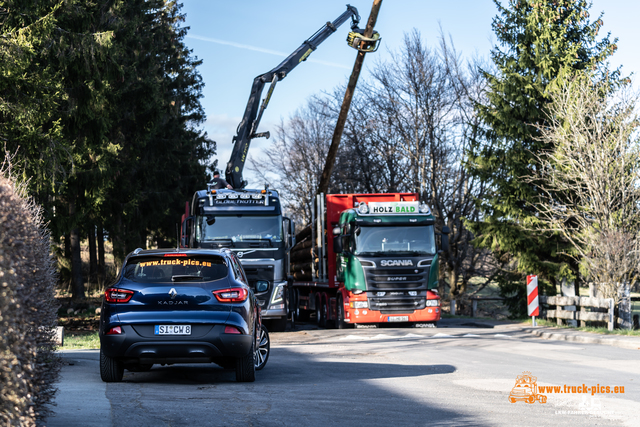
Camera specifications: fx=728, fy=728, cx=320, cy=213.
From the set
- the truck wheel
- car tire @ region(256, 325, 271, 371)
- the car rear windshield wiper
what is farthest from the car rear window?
the truck wheel

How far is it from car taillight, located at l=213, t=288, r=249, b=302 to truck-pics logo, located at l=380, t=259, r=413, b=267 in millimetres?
11713

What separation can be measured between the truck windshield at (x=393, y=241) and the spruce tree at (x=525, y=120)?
6182mm

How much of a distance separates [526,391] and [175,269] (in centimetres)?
470

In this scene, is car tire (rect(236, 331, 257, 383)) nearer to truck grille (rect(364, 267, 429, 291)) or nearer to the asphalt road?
the asphalt road

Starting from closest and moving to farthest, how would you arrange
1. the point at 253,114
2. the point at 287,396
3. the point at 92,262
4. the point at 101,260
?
the point at 287,396
the point at 253,114
the point at 92,262
the point at 101,260

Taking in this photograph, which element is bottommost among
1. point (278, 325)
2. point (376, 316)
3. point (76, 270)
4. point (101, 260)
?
point (278, 325)

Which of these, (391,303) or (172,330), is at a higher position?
(172,330)

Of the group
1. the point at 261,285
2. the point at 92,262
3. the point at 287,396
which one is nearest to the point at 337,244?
the point at 261,285

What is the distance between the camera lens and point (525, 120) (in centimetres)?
2731

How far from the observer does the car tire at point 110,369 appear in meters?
9.15

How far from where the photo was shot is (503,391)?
30.1 ft

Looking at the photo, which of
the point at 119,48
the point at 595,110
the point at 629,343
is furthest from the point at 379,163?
the point at 629,343

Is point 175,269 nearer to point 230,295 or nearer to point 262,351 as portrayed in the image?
point 230,295

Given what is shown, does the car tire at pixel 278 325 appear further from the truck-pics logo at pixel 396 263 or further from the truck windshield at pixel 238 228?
the truck-pics logo at pixel 396 263
